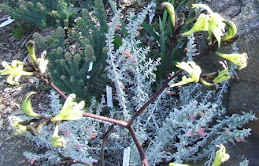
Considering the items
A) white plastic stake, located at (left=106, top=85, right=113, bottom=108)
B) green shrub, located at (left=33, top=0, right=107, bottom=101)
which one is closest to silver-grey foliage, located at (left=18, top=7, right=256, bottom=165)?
white plastic stake, located at (left=106, top=85, right=113, bottom=108)

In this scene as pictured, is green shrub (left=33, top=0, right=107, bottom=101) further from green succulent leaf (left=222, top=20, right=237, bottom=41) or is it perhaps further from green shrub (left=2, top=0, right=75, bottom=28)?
green succulent leaf (left=222, top=20, right=237, bottom=41)

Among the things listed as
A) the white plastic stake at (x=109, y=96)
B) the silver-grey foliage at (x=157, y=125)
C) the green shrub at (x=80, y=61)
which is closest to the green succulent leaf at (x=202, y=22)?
the silver-grey foliage at (x=157, y=125)

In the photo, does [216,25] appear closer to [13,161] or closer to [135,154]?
[135,154]

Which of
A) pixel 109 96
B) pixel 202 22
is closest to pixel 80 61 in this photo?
pixel 109 96

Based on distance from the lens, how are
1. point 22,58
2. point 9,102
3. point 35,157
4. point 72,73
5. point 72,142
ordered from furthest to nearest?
point 22,58 → point 9,102 → point 72,73 → point 35,157 → point 72,142

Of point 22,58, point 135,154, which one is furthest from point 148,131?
point 22,58

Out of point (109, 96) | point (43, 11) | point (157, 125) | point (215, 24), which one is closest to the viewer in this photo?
point (215, 24)

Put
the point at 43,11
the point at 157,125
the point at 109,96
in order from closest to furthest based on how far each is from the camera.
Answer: the point at 157,125 < the point at 109,96 < the point at 43,11

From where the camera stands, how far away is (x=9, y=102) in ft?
9.17

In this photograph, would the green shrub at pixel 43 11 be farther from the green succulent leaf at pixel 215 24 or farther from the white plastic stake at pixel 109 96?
the green succulent leaf at pixel 215 24

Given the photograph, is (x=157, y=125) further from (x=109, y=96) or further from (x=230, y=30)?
(x=230, y=30)

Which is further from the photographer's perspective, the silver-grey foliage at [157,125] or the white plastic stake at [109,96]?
the white plastic stake at [109,96]

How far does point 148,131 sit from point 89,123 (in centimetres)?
39

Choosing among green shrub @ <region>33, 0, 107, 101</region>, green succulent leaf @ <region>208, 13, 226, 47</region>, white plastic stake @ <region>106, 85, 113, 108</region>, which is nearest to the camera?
green succulent leaf @ <region>208, 13, 226, 47</region>
